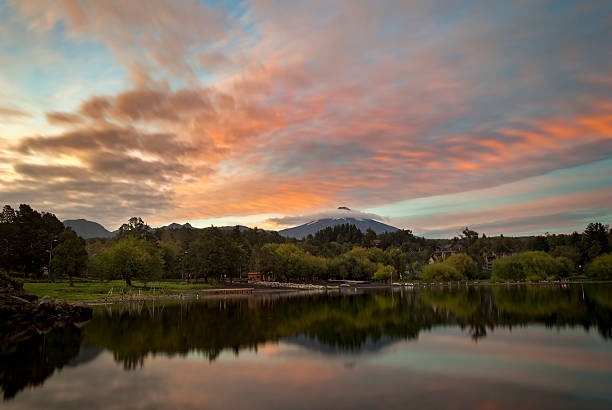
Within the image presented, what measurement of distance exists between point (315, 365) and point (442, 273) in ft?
462

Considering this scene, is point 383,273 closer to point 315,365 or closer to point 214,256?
point 214,256

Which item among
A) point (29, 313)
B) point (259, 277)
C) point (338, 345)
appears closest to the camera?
point (338, 345)

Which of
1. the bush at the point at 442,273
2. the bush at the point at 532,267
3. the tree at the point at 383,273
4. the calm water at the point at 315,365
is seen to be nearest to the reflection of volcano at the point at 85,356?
the calm water at the point at 315,365

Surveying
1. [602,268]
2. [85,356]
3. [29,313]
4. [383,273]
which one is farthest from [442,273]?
[85,356]

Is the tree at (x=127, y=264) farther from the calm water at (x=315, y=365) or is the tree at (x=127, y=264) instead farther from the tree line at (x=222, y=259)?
the calm water at (x=315, y=365)

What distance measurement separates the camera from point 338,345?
29547mm

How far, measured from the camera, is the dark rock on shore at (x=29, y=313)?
1478 inches

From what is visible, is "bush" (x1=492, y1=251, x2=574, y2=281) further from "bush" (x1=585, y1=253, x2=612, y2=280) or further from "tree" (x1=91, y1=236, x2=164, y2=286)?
"tree" (x1=91, y1=236, x2=164, y2=286)

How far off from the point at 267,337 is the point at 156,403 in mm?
16885

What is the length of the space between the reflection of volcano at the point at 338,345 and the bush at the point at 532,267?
422 feet

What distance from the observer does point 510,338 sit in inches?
1240

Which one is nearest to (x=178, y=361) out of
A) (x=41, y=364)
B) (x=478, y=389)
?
(x=41, y=364)

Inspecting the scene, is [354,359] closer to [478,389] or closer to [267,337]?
[478,389]

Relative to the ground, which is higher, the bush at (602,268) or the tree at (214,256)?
the tree at (214,256)
